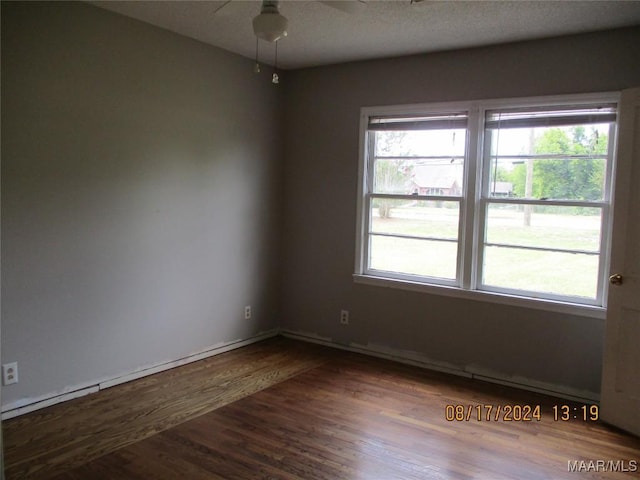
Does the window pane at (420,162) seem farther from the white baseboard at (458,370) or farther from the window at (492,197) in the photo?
the white baseboard at (458,370)

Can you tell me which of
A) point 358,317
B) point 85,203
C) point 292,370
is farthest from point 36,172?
point 358,317

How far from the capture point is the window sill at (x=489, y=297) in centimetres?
353

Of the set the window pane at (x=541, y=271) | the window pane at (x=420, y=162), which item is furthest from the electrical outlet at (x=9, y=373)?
the window pane at (x=541, y=271)

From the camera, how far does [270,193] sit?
15.8ft

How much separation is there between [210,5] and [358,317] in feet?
8.80

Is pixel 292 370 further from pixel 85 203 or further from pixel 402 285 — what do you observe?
pixel 85 203

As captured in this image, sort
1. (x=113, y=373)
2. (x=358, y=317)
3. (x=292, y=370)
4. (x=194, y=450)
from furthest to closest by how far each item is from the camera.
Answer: (x=358, y=317)
(x=292, y=370)
(x=113, y=373)
(x=194, y=450)

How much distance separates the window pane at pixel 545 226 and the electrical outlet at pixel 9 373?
325cm

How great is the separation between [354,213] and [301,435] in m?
2.08

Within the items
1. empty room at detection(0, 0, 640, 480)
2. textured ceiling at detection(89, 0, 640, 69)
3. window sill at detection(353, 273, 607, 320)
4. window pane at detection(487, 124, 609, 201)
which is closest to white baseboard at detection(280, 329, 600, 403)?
empty room at detection(0, 0, 640, 480)

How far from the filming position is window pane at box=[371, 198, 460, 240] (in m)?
4.11

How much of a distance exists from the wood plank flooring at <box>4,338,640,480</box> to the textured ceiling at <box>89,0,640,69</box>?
233 centimetres
